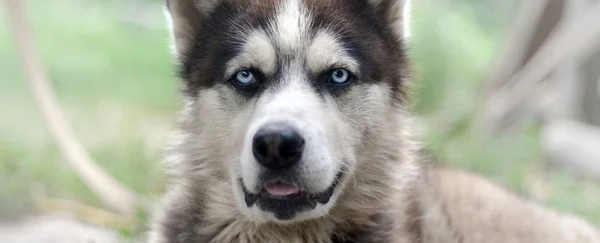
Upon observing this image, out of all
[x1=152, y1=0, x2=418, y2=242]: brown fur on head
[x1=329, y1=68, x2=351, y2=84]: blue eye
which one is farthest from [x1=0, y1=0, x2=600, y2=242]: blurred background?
[x1=329, y1=68, x2=351, y2=84]: blue eye

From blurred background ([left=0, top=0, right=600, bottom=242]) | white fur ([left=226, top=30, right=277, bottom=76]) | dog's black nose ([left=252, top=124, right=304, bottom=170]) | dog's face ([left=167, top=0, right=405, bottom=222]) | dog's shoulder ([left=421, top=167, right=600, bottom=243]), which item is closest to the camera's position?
dog's black nose ([left=252, top=124, right=304, bottom=170])

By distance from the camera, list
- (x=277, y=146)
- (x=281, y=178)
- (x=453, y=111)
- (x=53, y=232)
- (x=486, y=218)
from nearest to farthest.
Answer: (x=277, y=146)
(x=281, y=178)
(x=486, y=218)
(x=53, y=232)
(x=453, y=111)

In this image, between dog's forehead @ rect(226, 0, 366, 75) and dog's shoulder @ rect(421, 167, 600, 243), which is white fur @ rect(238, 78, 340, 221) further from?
dog's shoulder @ rect(421, 167, 600, 243)

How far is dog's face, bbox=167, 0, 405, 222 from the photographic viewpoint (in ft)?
9.45

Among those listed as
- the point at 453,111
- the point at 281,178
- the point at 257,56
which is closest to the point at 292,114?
the point at 281,178

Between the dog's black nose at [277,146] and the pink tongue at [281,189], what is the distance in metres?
0.10

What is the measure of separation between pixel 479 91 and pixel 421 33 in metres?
1.30

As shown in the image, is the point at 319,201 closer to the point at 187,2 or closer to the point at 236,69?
the point at 236,69

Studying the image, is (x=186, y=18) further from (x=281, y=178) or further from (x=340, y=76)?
(x=281, y=178)

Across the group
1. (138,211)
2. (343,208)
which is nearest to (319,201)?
(343,208)

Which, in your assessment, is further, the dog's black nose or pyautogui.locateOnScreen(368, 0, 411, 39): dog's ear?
pyautogui.locateOnScreen(368, 0, 411, 39): dog's ear

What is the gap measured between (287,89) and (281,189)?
1.17 ft

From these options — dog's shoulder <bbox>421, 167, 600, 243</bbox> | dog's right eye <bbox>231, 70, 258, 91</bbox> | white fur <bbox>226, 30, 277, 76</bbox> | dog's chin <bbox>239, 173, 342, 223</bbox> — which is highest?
white fur <bbox>226, 30, 277, 76</bbox>

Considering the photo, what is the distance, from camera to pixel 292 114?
112 inches
